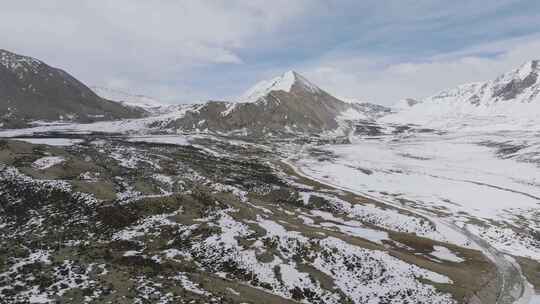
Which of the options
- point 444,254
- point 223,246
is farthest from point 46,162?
point 444,254

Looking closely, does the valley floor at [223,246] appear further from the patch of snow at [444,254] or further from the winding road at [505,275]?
the patch of snow at [444,254]

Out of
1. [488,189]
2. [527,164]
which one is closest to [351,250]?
[488,189]

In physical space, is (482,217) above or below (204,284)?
below

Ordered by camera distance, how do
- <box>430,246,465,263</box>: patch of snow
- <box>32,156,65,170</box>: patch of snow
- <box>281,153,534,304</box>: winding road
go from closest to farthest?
<box>281,153,534,304</box>: winding road → <box>430,246,465,263</box>: patch of snow → <box>32,156,65,170</box>: patch of snow

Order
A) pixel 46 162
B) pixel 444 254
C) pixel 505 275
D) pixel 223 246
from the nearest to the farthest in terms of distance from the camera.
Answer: pixel 223 246
pixel 505 275
pixel 444 254
pixel 46 162

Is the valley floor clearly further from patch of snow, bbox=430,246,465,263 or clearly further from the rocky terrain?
patch of snow, bbox=430,246,465,263

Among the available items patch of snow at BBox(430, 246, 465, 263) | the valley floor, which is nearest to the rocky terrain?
the valley floor

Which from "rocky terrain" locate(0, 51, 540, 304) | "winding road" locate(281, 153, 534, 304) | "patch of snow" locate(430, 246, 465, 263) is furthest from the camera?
"patch of snow" locate(430, 246, 465, 263)

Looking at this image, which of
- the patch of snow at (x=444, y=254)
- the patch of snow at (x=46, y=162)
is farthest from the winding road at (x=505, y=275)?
the patch of snow at (x=46, y=162)

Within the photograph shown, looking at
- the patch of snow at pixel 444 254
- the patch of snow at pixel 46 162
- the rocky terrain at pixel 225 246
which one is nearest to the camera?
the rocky terrain at pixel 225 246

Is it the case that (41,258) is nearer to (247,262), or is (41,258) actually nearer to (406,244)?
(247,262)

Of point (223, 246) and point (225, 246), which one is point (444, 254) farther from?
point (223, 246)
